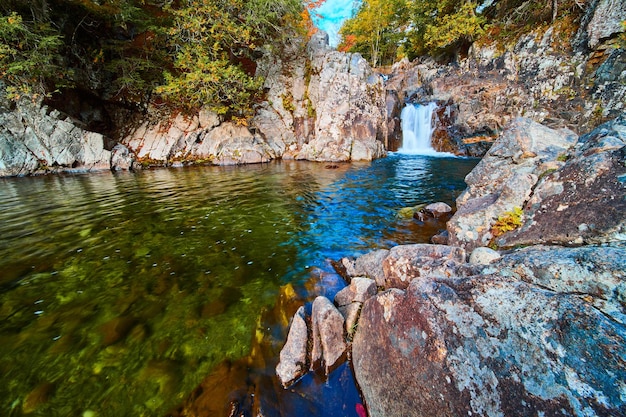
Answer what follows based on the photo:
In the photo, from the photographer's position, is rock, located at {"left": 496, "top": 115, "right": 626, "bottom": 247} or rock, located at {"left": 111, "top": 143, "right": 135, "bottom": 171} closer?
rock, located at {"left": 496, "top": 115, "right": 626, "bottom": 247}

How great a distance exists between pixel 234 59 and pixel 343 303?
1199 inches

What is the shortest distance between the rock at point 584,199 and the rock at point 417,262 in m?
1.29

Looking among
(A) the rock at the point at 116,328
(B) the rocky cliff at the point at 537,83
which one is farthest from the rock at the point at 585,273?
(B) the rocky cliff at the point at 537,83

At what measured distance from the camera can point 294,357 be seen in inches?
122

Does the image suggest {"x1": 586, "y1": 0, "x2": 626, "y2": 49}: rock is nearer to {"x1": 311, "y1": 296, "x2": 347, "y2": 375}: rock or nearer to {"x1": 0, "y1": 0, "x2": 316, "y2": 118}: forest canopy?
{"x1": 0, "y1": 0, "x2": 316, "y2": 118}: forest canopy

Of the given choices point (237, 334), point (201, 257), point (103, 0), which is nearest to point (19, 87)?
point (103, 0)

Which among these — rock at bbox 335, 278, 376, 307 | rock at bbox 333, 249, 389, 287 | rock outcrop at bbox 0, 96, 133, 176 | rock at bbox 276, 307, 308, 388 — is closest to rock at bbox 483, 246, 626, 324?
rock at bbox 335, 278, 376, 307

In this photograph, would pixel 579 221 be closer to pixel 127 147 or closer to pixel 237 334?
pixel 237 334

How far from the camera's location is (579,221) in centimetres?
350

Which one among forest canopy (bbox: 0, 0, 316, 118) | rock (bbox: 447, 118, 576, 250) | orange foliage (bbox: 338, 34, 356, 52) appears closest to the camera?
rock (bbox: 447, 118, 576, 250)

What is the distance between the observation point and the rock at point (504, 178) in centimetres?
500

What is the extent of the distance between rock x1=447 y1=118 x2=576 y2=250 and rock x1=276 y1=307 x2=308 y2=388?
12.9 ft

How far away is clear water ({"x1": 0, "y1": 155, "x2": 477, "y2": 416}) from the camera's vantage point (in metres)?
2.87

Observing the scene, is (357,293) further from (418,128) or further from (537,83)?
(537,83)
